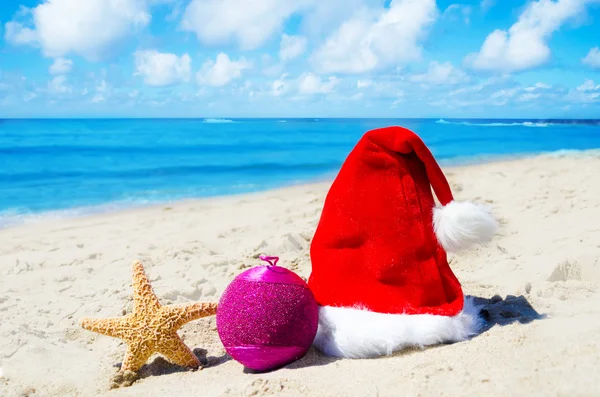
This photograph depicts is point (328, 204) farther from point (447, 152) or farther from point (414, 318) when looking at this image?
point (447, 152)

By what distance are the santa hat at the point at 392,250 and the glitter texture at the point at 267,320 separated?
202mm

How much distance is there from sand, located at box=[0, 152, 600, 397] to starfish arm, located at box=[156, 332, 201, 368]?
0.21 feet

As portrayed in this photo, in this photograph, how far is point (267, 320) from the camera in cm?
269

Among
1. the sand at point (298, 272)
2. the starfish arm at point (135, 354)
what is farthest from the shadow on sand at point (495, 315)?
the starfish arm at point (135, 354)

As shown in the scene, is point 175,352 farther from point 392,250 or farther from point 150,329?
point 392,250

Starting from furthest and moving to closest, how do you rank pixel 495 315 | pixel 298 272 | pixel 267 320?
pixel 298 272, pixel 495 315, pixel 267 320

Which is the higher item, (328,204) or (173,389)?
(328,204)

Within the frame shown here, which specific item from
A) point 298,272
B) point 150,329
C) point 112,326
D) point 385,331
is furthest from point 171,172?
point 385,331

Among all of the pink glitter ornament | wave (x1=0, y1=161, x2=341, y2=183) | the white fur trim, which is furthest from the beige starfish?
wave (x1=0, y1=161, x2=341, y2=183)

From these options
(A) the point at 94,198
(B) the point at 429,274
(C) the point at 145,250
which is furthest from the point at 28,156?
(B) the point at 429,274

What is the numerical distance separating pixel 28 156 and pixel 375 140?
20.6 metres

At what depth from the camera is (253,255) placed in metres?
5.04

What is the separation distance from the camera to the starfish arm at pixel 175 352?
116 inches

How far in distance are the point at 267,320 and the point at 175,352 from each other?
2.08 feet
